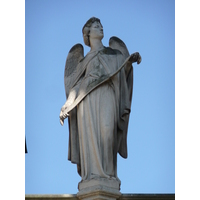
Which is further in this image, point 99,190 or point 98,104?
point 98,104

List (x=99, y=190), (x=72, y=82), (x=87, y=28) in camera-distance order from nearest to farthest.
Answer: (x=99, y=190)
(x=72, y=82)
(x=87, y=28)

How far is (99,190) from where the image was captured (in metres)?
13.4

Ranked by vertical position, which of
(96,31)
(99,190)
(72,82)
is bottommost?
(99,190)

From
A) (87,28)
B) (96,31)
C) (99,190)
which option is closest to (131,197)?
(99,190)

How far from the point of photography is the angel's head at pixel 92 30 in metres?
15.4

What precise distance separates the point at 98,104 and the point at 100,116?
29cm

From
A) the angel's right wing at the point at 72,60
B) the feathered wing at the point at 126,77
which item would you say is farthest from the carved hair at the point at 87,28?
the feathered wing at the point at 126,77

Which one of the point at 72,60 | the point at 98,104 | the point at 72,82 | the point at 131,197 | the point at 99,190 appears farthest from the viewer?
the point at 72,60

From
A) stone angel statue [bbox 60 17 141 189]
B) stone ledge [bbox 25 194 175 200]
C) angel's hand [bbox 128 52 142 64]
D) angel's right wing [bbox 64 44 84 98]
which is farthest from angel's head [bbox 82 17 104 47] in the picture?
stone ledge [bbox 25 194 175 200]

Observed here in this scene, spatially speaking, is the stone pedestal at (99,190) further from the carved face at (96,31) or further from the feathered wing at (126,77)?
the carved face at (96,31)

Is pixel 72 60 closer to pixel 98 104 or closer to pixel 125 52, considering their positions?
pixel 125 52
